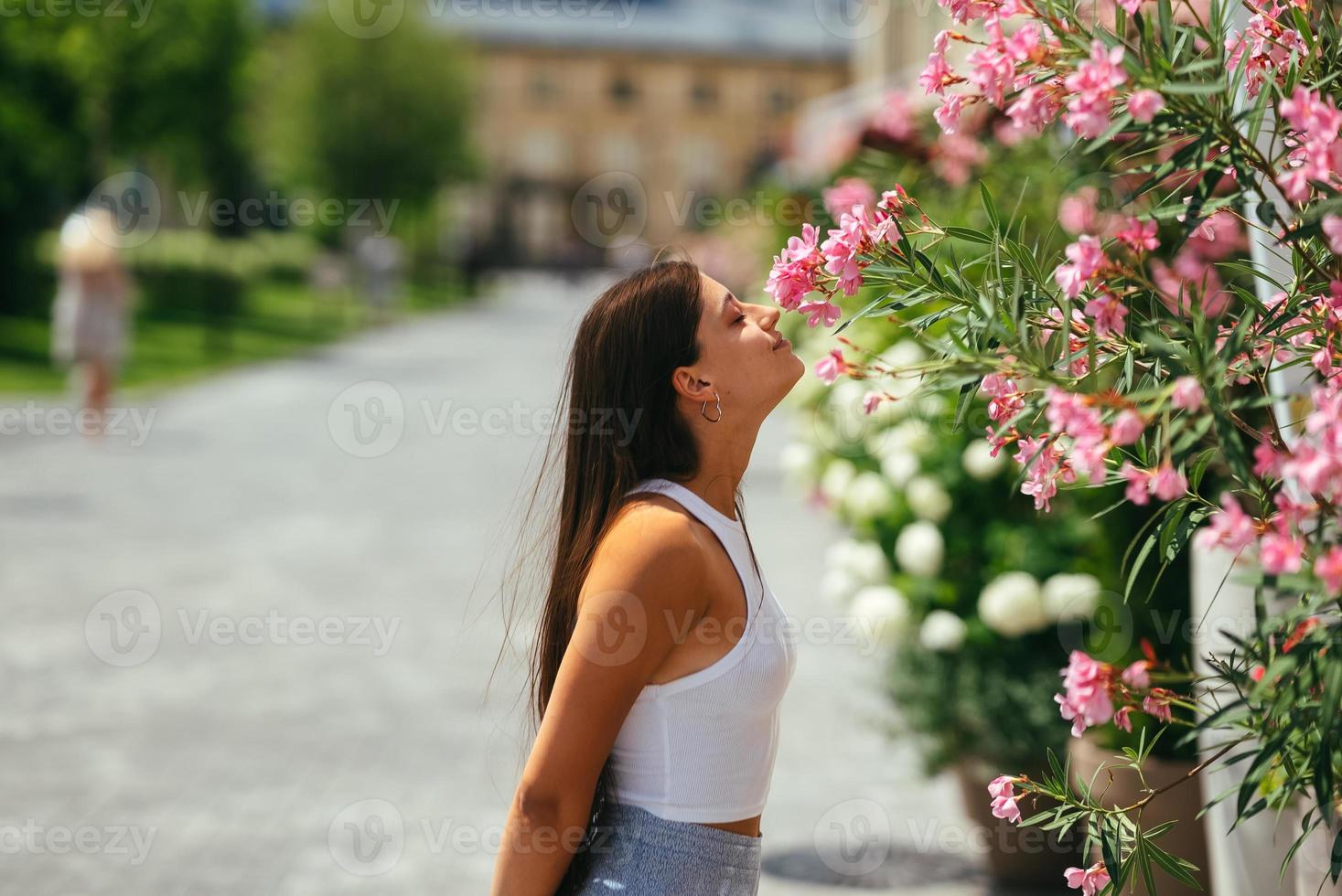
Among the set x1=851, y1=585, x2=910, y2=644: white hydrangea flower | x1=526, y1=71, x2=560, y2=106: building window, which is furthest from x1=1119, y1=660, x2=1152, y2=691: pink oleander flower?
x1=526, y1=71, x2=560, y2=106: building window

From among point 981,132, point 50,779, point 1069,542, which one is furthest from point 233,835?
point 981,132

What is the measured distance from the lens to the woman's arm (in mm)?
1918

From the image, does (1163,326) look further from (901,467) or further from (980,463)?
(901,467)

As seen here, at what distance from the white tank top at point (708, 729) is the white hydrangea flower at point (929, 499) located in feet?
8.23

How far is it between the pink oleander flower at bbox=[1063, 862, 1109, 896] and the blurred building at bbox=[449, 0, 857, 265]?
7132 cm

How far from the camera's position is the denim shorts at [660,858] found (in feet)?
6.59

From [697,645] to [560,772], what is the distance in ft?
0.81

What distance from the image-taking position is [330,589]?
8.42m

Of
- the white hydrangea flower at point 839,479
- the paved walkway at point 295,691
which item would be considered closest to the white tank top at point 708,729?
the paved walkway at point 295,691

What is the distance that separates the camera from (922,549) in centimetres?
441

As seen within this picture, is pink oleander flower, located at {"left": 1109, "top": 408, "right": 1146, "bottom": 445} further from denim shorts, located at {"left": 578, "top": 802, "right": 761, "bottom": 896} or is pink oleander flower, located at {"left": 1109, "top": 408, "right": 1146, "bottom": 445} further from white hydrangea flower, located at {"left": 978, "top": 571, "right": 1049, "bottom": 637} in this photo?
white hydrangea flower, located at {"left": 978, "top": 571, "right": 1049, "bottom": 637}

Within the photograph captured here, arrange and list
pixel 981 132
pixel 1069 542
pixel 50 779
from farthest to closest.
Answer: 1. pixel 981 132
2. pixel 50 779
3. pixel 1069 542

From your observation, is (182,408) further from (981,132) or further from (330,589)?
(981,132)

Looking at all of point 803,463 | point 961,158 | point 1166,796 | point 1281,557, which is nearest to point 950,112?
point 1281,557
